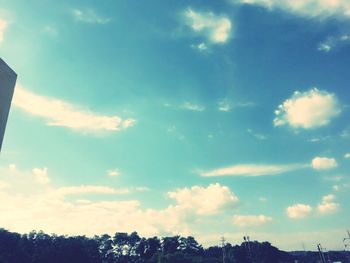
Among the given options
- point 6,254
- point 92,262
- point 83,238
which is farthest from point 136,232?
point 6,254

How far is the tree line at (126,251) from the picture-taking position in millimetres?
75000

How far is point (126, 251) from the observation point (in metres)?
120

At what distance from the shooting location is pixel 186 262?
3078 inches

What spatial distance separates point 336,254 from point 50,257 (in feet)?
486

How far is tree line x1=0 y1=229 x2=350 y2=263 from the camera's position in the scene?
7500 cm

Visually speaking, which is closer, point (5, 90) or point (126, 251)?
point (5, 90)

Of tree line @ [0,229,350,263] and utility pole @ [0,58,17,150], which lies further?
tree line @ [0,229,350,263]

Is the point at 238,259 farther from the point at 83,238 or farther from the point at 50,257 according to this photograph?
the point at 50,257

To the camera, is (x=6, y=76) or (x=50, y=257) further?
(x=50, y=257)

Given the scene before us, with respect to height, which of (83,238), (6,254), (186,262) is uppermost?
(83,238)

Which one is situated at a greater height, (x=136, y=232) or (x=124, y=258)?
(x=136, y=232)

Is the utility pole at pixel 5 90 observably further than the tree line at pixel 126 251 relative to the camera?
No

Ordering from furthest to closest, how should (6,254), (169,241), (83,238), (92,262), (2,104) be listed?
(169,241) < (83,238) < (92,262) < (6,254) < (2,104)

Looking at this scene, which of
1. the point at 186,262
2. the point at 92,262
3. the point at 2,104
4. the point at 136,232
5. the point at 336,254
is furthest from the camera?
the point at 336,254
